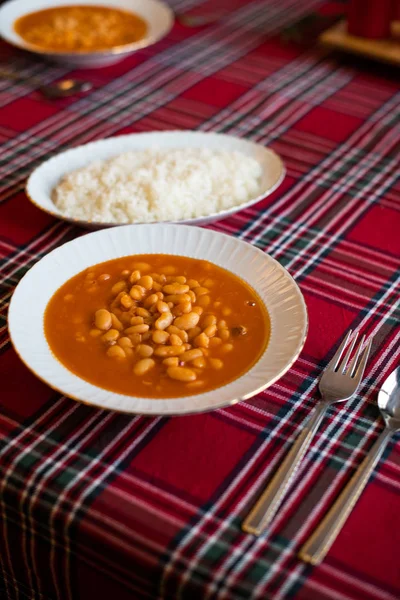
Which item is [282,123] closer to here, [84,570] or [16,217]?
[16,217]

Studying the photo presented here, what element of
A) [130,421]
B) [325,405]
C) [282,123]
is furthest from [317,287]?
[282,123]

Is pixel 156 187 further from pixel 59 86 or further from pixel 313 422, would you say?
pixel 59 86

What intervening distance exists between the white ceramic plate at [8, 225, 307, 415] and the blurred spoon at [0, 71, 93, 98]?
78 cm

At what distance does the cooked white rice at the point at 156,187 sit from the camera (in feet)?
4.27

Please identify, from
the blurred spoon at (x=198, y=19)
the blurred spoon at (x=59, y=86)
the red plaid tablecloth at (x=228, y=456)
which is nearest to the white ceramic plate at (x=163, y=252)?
the red plaid tablecloth at (x=228, y=456)

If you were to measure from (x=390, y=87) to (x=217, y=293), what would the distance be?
1.14m

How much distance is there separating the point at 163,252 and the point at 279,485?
466 mm

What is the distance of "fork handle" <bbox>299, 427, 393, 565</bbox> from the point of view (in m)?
0.81

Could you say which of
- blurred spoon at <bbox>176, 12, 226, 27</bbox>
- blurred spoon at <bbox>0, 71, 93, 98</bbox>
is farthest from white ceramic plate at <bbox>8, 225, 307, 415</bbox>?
blurred spoon at <bbox>176, 12, 226, 27</bbox>

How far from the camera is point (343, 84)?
76.8 inches

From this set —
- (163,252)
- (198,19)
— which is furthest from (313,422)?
(198,19)

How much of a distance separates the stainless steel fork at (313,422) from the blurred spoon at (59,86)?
3.52ft

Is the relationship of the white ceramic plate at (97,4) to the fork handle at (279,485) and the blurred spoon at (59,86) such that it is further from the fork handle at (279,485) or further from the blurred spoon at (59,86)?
the fork handle at (279,485)

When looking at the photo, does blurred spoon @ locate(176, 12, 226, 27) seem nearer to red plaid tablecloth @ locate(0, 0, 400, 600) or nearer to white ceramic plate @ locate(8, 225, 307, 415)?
red plaid tablecloth @ locate(0, 0, 400, 600)
